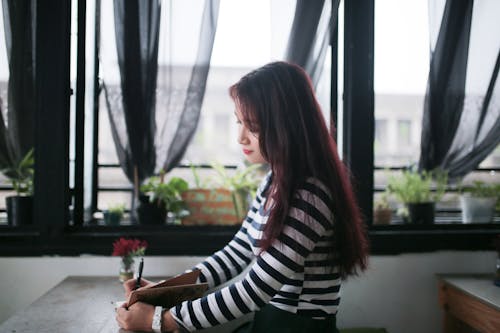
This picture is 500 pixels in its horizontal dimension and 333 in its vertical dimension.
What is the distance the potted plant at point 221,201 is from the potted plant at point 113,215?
323mm

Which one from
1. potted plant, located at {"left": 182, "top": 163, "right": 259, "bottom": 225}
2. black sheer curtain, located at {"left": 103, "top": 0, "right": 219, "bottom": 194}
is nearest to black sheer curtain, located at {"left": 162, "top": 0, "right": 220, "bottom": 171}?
black sheer curtain, located at {"left": 103, "top": 0, "right": 219, "bottom": 194}

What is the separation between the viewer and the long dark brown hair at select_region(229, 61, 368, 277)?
131 centimetres

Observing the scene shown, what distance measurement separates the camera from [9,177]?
2.12 metres

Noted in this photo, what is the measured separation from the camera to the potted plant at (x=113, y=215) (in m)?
2.16

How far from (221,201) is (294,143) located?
947mm

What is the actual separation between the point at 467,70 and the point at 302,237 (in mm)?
1548

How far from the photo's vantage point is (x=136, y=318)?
4.06ft

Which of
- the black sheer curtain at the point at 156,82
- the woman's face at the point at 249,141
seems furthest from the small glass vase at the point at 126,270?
the woman's face at the point at 249,141

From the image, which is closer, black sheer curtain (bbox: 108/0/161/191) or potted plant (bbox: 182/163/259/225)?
black sheer curtain (bbox: 108/0/161/191)

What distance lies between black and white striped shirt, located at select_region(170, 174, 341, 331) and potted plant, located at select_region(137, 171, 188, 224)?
0.90m

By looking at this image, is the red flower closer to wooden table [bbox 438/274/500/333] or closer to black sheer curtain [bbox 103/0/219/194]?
black sheer curtain [bbox 103/0/219/194]

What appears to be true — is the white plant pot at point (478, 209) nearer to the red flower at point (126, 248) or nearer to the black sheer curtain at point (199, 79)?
the black sheer curtain at point (199, 79)

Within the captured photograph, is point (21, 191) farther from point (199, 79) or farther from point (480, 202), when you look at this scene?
point (480, 202)

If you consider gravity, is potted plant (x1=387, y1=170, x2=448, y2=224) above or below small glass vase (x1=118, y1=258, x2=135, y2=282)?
above
